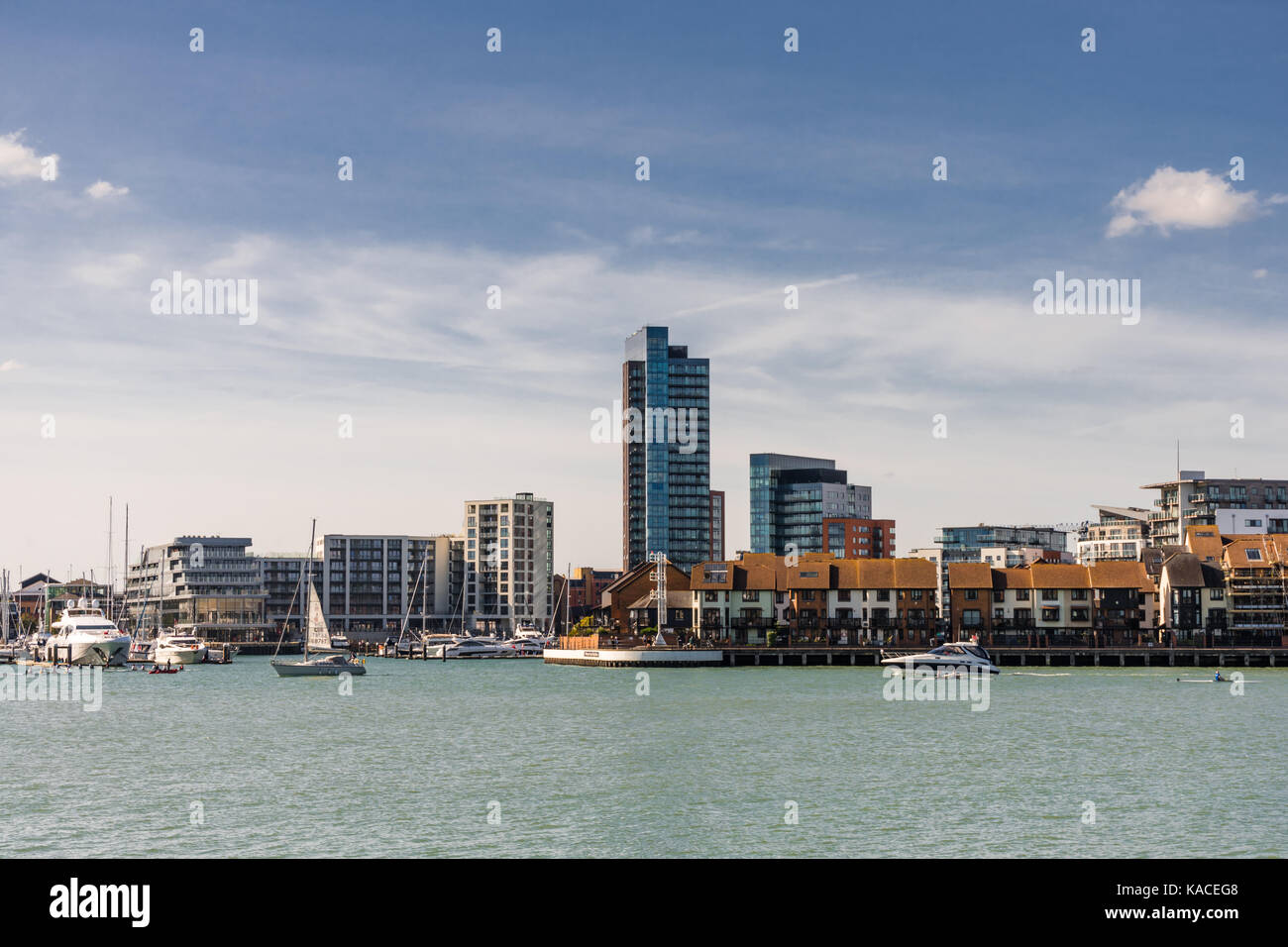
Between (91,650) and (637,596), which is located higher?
(637,596)

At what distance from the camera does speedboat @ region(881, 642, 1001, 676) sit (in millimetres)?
128375

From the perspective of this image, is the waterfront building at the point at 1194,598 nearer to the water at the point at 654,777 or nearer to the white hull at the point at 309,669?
the water at the point at 654,777

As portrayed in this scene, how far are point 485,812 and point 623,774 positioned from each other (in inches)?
407

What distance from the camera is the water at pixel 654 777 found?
37.4 m

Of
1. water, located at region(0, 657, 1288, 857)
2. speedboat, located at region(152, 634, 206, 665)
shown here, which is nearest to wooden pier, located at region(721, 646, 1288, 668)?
water, located at region(0, 657, 1288, 857)

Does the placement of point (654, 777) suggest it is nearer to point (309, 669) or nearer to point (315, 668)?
point (309, 669)

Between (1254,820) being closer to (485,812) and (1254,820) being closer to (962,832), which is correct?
(962,832)

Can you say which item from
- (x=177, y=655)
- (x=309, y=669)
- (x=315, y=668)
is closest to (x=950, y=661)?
(x=315, y=668)

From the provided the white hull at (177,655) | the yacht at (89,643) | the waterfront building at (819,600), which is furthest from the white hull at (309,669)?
the waterfront building at (819,600)

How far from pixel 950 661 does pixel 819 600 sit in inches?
1239

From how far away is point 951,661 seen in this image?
12912cm

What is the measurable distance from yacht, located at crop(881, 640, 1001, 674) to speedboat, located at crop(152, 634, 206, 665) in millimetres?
89785
